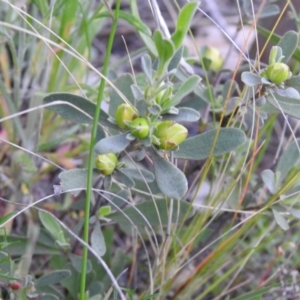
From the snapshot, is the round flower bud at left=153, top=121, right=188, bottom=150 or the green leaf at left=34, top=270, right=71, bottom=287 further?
the green leaf at left=34, top=270, right=71, bottom=287

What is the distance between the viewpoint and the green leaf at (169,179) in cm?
76

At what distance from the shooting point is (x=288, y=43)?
0.91m

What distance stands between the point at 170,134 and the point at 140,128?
5 cm

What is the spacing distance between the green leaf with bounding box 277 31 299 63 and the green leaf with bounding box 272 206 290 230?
293 millimetres

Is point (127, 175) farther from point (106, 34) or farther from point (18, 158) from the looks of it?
point (106, 34)

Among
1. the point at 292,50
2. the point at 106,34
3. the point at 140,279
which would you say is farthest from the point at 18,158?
the point at 106,34

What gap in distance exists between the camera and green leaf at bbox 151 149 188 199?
760 millimetres

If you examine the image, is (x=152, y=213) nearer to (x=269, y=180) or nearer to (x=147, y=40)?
(x=269, y=180)

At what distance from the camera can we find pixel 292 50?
2.98ft

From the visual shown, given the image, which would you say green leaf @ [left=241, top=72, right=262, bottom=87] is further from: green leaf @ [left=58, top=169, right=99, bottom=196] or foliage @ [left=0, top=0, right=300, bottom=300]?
green leaf @ [left=58, top=169, right=99, bottom=196]

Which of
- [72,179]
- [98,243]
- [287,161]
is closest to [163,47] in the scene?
[72,179]

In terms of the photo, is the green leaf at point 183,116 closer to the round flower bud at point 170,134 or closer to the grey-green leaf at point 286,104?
the round flower bud at point 170,134

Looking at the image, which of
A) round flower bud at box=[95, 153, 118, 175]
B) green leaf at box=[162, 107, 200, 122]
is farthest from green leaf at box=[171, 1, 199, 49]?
round flower bud at box=[95, 153, 118, 175]

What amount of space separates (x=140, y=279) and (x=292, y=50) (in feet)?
2.23
